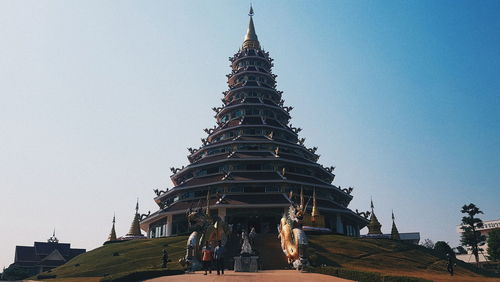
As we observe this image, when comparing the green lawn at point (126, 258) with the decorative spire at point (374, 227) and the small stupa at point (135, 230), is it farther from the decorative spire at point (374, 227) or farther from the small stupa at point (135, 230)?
the decorative spire at point (374, 227)

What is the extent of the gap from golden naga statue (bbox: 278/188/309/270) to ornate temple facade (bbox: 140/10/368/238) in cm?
1083

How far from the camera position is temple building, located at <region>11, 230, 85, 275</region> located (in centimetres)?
8262

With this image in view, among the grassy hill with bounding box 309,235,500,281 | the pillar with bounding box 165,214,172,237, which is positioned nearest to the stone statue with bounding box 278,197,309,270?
the grassy hill with bounding box 309,235,500,281

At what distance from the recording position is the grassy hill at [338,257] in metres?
33.0

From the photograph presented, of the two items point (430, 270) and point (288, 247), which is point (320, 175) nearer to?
point (430, 270)

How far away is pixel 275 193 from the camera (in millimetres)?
47406

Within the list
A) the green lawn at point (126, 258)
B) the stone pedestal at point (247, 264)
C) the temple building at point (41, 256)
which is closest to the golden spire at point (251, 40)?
the green lawn at point (126, 258)

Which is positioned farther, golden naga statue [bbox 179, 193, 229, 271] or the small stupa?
the small stupa

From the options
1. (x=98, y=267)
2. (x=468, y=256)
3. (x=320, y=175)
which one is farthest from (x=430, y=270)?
(x=468, y=256)

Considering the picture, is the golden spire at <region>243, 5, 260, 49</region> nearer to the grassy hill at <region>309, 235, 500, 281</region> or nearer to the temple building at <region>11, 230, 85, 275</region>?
the grassy hill at <region>309, 235, 500, 281</region>

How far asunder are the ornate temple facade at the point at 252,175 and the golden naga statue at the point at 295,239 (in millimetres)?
10830

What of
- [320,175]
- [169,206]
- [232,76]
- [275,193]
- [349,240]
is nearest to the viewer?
[349,240]

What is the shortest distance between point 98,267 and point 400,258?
89.7 ft

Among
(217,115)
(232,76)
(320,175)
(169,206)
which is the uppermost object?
(232,76)
